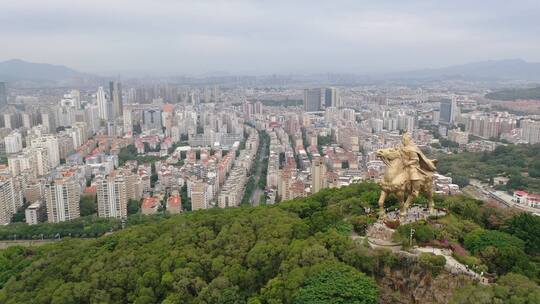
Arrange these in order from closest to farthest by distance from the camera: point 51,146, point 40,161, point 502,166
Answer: point 502,166 < point 40,161 < point 51,146

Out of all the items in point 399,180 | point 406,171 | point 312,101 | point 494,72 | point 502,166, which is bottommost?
point 502,166

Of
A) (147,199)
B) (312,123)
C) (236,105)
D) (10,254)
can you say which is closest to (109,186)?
(147,199)

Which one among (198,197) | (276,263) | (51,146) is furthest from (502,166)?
(51,146)

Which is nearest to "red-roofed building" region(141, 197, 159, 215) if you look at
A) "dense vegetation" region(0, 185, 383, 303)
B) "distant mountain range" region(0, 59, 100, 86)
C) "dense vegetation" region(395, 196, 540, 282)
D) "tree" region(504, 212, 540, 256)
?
"dense vegetation" region(0, 185, 383, 303)

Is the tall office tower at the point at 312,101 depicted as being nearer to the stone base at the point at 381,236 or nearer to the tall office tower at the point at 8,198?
the tall office tower at the point at 8,198

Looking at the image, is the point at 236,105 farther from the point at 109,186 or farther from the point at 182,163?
the point at 109,186

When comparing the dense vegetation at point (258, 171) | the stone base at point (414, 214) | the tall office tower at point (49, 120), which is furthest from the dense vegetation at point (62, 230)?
the tall office tower at point (49, 120)

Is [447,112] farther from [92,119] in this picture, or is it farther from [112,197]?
[112,197]

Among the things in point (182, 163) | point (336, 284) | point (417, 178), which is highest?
point (417, 178)
